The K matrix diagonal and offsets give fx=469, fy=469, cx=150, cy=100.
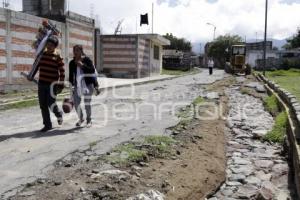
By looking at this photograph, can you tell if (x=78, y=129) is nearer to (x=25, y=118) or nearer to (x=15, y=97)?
(x=25, y=118)

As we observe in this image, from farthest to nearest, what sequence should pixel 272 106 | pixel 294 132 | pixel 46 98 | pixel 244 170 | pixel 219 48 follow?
pixel 219 48 < pixel 272 106 < pixel 294 132 < pixel 46 98 < pixel 244 170

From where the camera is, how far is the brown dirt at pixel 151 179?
5.18 metres

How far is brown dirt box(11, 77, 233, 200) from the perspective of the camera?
5176 millimetres

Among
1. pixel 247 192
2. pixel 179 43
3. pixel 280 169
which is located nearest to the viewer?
pixel 247 192

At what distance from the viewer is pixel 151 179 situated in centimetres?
597

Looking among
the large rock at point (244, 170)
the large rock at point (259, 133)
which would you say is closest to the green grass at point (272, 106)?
the large rock at point (259, 133)

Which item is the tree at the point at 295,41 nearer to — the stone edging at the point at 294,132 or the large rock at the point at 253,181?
the stone edging at the point at 294,132

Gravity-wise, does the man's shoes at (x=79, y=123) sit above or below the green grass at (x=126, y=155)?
above

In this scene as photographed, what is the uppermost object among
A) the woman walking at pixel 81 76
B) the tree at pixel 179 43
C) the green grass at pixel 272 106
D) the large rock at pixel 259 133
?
the tree at pixel 179 43

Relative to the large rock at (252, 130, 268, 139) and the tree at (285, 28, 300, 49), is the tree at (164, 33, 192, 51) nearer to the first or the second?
the tree at (285, 28, 300, 49)

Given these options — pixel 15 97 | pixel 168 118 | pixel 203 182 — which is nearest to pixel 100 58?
pixel 15 97

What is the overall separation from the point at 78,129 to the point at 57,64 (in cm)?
136

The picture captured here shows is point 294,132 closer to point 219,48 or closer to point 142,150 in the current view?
point 142,150

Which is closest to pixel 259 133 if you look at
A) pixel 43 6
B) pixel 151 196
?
pixel 151 196
